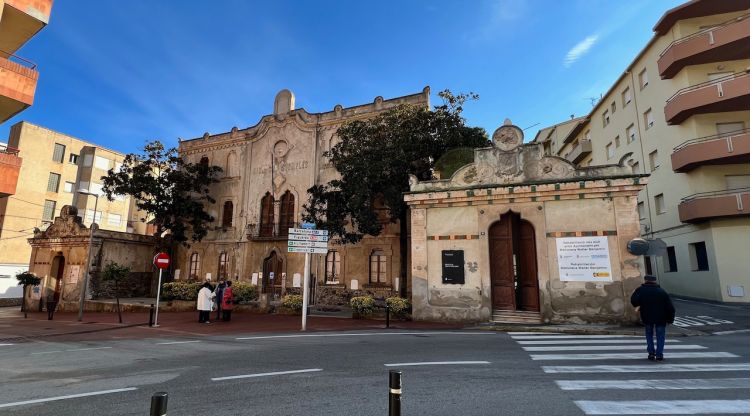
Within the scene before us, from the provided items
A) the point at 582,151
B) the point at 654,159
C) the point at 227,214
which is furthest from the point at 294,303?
the point at 582,151

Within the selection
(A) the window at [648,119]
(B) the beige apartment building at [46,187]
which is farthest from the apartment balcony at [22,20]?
(A) the window at [648,119]

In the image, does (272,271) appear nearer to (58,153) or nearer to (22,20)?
(22,20)

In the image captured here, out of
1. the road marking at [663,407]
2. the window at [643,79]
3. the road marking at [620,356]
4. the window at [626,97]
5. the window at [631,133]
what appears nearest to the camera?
the road marking at [663,407]

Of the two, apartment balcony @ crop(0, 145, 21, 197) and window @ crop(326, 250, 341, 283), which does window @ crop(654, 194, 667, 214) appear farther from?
apartment balcony @ crop(0, 145, 21, 197)

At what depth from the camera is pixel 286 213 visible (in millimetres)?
26672

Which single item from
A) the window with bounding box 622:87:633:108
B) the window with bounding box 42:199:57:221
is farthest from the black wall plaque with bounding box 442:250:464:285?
the window with bounding box 42:199:57:221

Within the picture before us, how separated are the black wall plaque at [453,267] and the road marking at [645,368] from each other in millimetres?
8036

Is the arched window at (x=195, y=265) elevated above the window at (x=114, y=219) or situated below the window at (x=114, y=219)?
below

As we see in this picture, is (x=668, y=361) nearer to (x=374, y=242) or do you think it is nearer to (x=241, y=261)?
(x=374, y=242)

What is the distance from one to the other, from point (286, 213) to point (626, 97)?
26041mm

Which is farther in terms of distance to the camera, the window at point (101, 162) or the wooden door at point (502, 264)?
the window at point (101, 162)

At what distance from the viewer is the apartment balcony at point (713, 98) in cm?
1958

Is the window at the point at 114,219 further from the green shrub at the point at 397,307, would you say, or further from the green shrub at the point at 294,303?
the green shrub at the point at 397,307

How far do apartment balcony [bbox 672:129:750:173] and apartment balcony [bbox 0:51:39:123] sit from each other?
2973 cm
